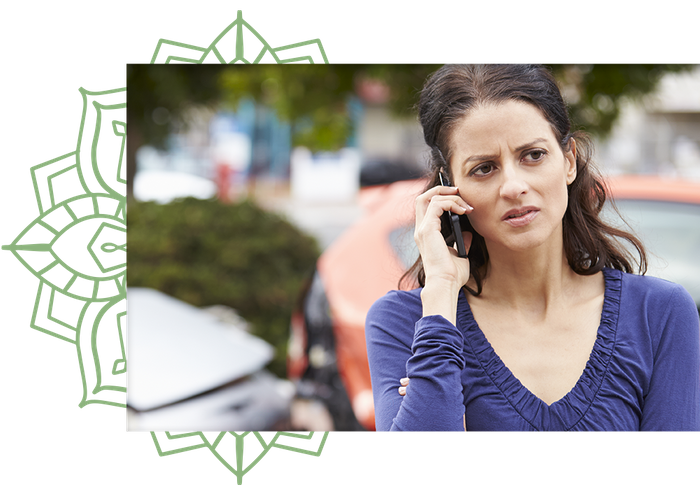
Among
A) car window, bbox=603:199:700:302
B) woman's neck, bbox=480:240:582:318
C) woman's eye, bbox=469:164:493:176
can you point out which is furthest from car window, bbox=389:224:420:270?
car window, bbox=603:199:700:302

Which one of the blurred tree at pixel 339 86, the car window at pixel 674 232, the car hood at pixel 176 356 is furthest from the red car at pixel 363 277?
the blurred tree at pixel 339 86

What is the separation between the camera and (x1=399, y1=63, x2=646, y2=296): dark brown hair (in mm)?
1349

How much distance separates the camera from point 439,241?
A: 141 centimetres

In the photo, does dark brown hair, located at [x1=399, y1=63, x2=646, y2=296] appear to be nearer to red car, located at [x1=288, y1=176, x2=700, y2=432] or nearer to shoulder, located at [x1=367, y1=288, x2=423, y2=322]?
shoulder, located at [x1=367, y1=288, x2=423, y2=322]

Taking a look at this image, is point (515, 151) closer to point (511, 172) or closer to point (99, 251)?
point (511, 172)

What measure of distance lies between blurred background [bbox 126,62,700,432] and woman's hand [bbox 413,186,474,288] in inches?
9.7

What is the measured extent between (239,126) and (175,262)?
740 inches

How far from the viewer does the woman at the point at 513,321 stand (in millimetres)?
1334

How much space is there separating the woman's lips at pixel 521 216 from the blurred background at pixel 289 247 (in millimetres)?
343

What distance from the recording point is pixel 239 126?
2253cm

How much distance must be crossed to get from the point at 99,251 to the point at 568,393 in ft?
4.23

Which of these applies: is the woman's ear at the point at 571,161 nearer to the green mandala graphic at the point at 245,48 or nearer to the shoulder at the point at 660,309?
the shoulder at the point at 660,309

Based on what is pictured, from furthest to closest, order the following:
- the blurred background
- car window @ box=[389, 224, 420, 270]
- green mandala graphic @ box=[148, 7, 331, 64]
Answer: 1. the blurred background
2. car window @ box=[389, 224, 420, 270]
3. green mandala graphic @ box=[148, 7, 331, 64]

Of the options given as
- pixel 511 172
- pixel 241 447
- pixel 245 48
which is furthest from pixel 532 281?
pixel 245 48
